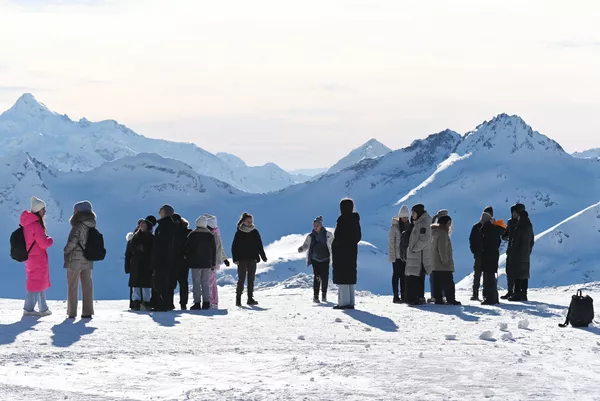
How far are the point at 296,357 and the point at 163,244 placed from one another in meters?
5.99

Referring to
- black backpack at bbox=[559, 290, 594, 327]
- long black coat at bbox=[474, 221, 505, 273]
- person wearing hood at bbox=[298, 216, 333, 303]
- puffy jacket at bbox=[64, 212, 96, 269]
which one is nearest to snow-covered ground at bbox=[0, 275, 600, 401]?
black backpack at bbox=[559, 290, 594, 327]

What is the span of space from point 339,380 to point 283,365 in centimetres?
97

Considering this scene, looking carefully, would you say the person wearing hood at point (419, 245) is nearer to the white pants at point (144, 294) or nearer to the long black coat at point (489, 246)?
the long black coat at point (489, 246)

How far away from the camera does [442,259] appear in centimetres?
1723

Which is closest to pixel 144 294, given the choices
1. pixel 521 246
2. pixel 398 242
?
pixel 398 242

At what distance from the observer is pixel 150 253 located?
1653 cm

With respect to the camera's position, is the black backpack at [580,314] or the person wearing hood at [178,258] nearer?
the black backpack at [580,314]

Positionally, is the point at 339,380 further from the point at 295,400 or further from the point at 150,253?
the point at 150,253

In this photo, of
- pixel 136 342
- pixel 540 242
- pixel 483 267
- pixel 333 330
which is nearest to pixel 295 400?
Result: pixel 136 342

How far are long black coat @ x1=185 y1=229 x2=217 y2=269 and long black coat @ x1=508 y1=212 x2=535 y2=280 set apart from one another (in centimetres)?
588

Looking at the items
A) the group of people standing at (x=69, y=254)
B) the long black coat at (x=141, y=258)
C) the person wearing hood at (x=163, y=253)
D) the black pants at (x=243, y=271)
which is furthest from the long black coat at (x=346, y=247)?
the group of people standing at (x=69, y=254)

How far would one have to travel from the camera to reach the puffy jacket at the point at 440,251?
56.6ft

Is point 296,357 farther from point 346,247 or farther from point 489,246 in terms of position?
point 489,246

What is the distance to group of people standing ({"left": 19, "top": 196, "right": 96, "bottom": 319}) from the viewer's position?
14258 millimetres
